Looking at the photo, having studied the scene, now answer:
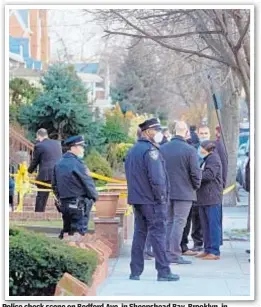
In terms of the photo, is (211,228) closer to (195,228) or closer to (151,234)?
(195,228)

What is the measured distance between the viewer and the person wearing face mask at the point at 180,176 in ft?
32.0

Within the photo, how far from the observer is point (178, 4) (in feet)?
23.3

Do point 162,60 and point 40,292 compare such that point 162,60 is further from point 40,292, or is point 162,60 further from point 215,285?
point 40,292

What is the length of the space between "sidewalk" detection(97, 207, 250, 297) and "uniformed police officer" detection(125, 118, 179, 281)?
29 cm

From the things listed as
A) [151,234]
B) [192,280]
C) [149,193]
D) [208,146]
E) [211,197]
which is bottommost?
[192,280]

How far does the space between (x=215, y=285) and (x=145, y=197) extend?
1183 millimetres

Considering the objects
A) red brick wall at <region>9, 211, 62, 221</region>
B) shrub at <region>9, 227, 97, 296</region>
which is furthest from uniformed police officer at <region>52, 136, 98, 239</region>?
red brick wall at <region>9, 211, 62, 221</region>

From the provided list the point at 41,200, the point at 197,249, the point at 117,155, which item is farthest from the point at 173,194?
the point at 117,155

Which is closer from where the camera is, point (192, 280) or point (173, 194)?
point (192, 280)

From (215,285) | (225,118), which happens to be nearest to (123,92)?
(225,118)

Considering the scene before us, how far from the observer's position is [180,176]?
974 centimetres

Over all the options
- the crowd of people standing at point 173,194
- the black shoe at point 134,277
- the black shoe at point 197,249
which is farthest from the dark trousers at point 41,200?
the black shoe at point 134,277

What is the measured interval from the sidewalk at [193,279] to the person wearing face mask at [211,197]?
0.74 feet

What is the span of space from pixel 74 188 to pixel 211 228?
2.17 m
